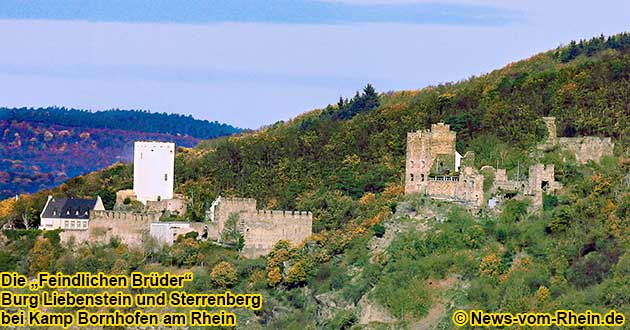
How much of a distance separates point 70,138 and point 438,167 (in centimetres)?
8495

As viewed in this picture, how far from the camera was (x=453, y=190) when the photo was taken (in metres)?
64.2

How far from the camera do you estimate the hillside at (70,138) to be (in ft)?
443

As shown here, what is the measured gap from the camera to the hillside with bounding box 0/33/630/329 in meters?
59.4

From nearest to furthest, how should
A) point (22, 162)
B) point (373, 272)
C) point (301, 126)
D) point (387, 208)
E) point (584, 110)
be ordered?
point (373, 272) → point (387, 208) → point (584, 110) → point (301, 126) → point (22, 162)

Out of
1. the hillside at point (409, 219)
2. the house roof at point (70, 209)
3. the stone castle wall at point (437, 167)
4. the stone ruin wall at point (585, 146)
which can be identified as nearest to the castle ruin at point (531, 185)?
the hillside at point (409, 219)

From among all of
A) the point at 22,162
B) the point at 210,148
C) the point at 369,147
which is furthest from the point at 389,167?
the point at 22,162

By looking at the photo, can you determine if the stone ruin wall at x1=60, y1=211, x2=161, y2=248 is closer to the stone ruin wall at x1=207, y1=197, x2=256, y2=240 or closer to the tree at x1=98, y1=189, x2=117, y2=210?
the stone ruin wall at x1=207, y1=197, x2=256, y2=240

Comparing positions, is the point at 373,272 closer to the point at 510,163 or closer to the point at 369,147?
the point at 510,163

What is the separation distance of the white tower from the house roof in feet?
6.78

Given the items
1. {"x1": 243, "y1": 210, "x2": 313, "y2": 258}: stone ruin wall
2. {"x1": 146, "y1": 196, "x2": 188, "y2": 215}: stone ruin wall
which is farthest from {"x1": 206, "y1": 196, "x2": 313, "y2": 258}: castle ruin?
{"x1": 146, "y1": 196, "x2": 188, "y2": 215}: stone ruin wall

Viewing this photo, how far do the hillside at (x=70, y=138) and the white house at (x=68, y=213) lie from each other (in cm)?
5083

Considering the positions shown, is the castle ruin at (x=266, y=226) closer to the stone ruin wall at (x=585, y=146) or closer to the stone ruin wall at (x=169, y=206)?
the stone ruin wall at (x=169, y=206)

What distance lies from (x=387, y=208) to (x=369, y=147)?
13470mm

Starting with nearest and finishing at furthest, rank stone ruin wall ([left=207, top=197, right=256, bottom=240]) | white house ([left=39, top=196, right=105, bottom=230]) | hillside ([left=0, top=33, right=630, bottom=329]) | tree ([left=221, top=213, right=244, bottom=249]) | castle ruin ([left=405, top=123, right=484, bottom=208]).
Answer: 1. hillside ([left=0, top=33, right=630, bottom=329])
2. castle ruin ([left=405, top=123, right=484, bottom=208])
3. tree ([left=221, top=213, right=244, bottom=249])
4. stone ruin wall ([left=207, top=197, right=256, bottom=240])
5. white house ([left=39, top=196, right=105, bottom=230])
